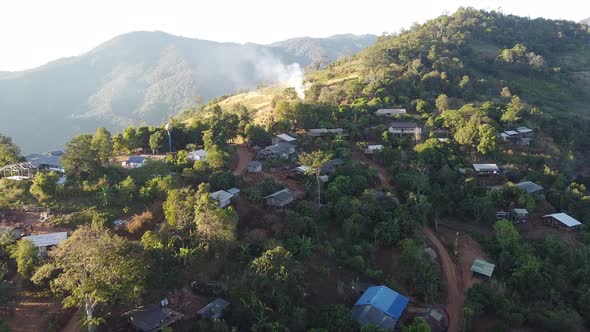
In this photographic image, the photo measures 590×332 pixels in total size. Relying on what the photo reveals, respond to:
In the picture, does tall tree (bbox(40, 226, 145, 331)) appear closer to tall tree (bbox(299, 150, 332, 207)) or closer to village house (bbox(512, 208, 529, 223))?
tall tree (bbox(299, 150, 332, 207))

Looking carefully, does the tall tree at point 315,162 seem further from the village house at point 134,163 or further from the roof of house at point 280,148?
the village house at point 134,163

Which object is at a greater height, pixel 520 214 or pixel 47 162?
pixel 47 162

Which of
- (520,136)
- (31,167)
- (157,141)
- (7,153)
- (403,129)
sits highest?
(7,153)

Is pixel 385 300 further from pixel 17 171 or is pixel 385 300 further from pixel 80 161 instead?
pixel 17 171

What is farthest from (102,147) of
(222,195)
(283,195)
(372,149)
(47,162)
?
(372,149)

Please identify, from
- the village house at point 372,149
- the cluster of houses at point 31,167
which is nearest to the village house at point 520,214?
the village house at point 372,149

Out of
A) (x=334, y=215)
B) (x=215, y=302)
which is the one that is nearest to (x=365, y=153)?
(x=334, y=215)

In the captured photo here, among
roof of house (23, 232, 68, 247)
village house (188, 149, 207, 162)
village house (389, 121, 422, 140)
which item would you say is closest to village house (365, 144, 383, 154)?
village house (389, 121, 422, 140)

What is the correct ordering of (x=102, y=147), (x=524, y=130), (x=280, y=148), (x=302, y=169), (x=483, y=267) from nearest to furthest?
1. (x=483, y=267)
2. (x=102, y=147)
3. (x=302, y=169)
4. (x=280, y=148)
5. (x=524, y=130)
